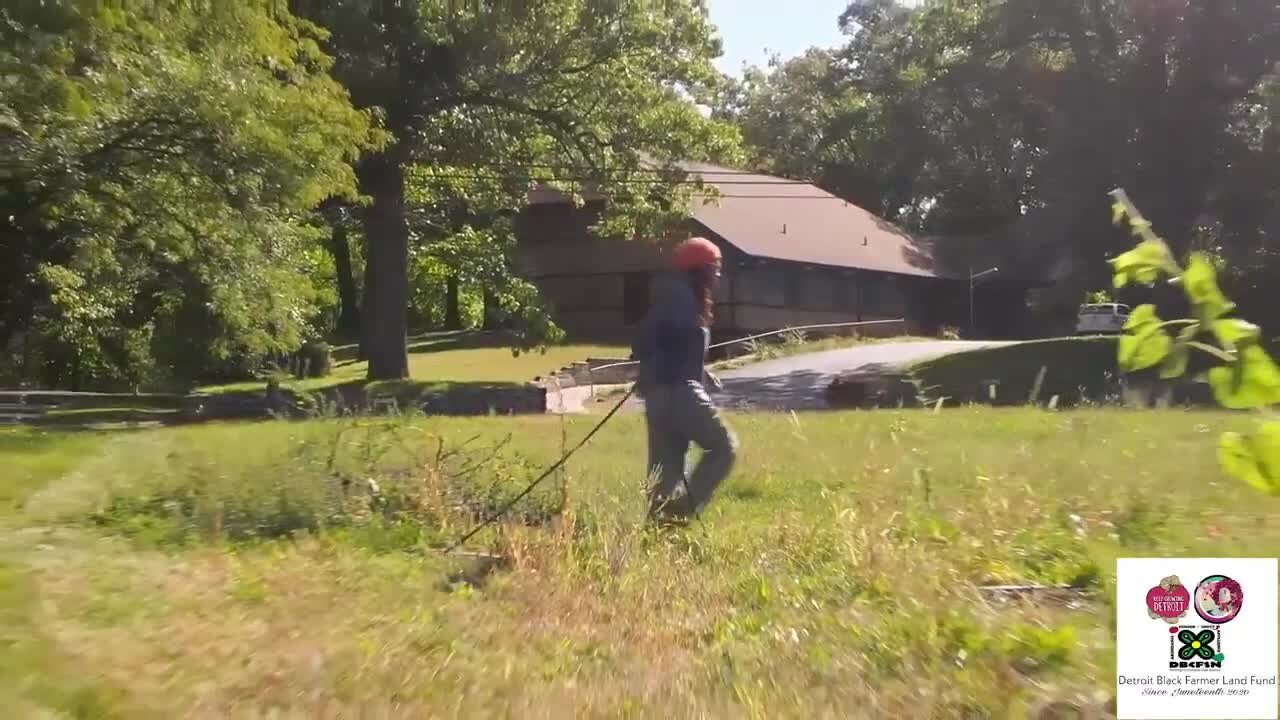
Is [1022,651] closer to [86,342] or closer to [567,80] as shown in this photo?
[567,80]

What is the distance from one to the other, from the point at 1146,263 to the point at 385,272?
25.4 meters

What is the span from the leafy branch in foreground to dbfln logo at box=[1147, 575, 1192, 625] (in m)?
1.24

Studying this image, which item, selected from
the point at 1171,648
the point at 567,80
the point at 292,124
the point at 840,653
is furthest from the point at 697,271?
the point at 567,80

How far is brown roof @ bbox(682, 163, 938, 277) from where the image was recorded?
1642 inches

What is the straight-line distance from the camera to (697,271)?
8820 millimetres

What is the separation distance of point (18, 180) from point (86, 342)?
12860mm

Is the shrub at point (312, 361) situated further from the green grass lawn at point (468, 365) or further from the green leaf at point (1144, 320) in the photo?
the green leaf at point (1144, 320)

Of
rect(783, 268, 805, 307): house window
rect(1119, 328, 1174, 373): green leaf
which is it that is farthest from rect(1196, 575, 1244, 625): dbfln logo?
rect(783, 268, 805, 307): house window

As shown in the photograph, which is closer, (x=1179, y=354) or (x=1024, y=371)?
(x=1179, y=354)

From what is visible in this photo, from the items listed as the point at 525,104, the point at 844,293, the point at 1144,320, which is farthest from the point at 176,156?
the point at 844,293

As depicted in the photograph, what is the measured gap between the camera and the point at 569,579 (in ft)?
24.0

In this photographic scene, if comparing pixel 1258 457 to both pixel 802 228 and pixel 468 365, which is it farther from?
pixel 802 228

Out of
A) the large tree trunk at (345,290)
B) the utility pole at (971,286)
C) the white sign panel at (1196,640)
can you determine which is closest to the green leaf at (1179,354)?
the white sign panel at (1196,640)

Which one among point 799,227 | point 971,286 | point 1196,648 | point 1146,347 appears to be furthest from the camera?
point 971,286
